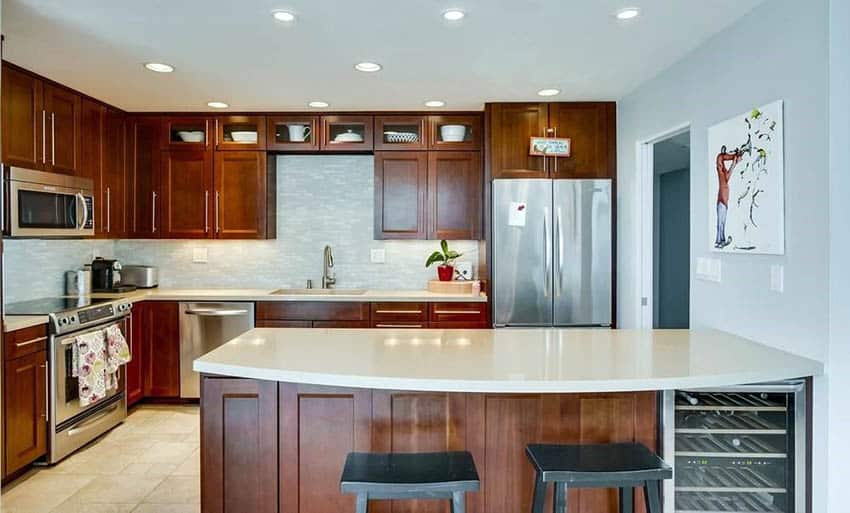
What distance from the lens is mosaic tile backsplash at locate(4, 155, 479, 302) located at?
15.9ft

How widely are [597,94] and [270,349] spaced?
293 cm

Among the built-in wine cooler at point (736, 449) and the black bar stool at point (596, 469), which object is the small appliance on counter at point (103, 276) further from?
the built-in wine cooler at point (736, 449)

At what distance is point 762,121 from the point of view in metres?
2.34

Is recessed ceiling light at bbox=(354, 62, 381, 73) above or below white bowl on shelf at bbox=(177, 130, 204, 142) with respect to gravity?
above

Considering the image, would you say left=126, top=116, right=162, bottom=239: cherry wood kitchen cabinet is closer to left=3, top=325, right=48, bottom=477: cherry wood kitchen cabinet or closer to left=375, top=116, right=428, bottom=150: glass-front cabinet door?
left=3, top=325, right=48, bottom=477: cherry wood kitchen cabinet

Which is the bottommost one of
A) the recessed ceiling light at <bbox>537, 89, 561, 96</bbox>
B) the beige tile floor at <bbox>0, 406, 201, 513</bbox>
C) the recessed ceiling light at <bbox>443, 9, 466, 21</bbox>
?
the beige tile floor at <bbox>0, 406, 201, 513</bbox>

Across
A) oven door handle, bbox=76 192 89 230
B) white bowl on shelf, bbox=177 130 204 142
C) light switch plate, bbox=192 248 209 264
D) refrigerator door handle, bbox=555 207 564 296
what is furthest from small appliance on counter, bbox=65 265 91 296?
refrigerator door handle, bbox=555 207 564 296

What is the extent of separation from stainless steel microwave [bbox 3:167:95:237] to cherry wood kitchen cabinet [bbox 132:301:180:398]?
741 mm

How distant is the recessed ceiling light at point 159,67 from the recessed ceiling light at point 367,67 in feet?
3.68

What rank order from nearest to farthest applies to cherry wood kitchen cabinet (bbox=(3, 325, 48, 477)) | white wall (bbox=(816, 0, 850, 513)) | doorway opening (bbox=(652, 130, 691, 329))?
1. white wall (bbox=(816, 0, 850, 513))
2. cherry wood kitchen cabinet (bbox=(3, 325, 48, 477))
3. doorway opening (bbox=(652, 130, 691, 329))

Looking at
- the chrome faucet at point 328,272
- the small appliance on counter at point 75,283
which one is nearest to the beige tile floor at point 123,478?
the small appliance on counter at point 75,283

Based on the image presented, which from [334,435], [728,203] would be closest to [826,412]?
[728,203]

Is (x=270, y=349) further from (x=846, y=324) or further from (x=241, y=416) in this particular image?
(x=846, y=324)

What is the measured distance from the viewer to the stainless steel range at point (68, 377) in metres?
3.26
